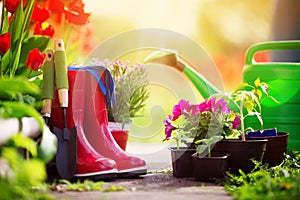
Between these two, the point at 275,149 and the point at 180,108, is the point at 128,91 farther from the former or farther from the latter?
the point at 275,149

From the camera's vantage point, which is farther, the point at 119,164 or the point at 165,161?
the point at 165,161

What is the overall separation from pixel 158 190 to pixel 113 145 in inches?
10.1

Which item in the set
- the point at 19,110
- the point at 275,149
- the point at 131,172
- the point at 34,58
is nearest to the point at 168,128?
the point at 131,172

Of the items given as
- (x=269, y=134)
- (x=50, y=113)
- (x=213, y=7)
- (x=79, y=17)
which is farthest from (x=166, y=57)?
(x=213, y=7)

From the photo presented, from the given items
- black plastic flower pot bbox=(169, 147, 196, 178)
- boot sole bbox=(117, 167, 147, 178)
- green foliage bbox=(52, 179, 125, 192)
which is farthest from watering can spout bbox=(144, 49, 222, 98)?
green foliage bbox=(52, 179, 125, 192)

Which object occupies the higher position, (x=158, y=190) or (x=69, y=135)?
(x=69, y=135)

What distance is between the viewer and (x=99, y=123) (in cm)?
140

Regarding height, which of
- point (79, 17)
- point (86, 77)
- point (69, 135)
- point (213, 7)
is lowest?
point (69, 135)

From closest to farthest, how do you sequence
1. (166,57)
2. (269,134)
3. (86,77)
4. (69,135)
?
(69,135) → (86,77) → (269,134) → (166,57)

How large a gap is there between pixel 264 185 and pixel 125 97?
729mm

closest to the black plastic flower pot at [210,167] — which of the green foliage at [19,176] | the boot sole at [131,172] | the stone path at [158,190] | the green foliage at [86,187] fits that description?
the stone path at [158,190]

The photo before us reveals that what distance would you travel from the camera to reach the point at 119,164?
1350 mm

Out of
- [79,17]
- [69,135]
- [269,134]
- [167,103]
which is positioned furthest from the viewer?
[167,103]

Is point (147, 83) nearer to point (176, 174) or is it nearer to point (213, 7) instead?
point (176, 174)
